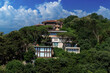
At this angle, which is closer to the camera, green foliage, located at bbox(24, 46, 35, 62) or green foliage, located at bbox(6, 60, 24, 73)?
green foliage, located at bbox(6, 60, 24, 73)

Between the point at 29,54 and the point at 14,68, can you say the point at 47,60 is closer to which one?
the point at 29,54

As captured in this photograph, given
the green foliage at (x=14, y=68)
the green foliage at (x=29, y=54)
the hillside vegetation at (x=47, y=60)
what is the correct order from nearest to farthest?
the green foliage at (x=14, y=68), the hillside vegetation at (x=47, y=60), the green foliage at (x=29, y=54)

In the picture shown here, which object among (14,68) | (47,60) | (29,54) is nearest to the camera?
(14,68)

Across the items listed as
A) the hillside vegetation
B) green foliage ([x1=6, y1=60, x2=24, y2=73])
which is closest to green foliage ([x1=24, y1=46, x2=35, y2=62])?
the hillside vegetation

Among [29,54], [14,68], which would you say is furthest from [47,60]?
[14,68]

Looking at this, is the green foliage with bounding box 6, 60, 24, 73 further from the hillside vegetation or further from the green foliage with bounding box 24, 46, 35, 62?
the green foliage with bounding box 24, 46, 35, 62

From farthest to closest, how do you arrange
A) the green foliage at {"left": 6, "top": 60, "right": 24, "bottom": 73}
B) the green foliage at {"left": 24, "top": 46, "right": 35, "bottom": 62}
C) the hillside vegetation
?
the green foliage at {"left": 24, "top": 46, "right": 35, "bottom": 62}, the hillside vegetation, the green foliage at {"left": 6, "top": 60, "right": 24, "bottom": 73}

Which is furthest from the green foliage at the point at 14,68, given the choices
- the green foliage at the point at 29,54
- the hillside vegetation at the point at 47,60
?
the green foliage at the point at 29,54

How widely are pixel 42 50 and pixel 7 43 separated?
28.0ft

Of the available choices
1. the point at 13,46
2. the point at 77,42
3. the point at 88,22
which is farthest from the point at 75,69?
the point at 88,22

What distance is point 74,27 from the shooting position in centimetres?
4628

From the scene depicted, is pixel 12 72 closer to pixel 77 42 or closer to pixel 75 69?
pixel 75 69

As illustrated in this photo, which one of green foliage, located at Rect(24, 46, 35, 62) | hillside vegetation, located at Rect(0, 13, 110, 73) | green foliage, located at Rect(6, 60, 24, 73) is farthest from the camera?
green foliage, located at Rect(24, 46, 35, 62)

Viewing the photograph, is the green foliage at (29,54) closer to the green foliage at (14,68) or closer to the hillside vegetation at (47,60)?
the hillside vegetation at (47,60)
